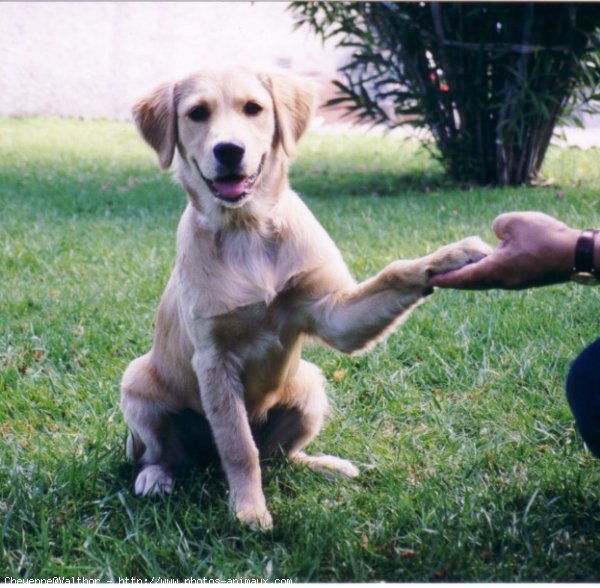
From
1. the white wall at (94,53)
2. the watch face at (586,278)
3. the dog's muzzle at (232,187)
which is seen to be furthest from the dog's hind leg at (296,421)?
the white wall at (94,53)

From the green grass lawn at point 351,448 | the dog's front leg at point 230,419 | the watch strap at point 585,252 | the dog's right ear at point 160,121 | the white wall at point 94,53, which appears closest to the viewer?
the watch strap at point 585,252

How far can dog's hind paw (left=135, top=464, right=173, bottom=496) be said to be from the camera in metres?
2.54

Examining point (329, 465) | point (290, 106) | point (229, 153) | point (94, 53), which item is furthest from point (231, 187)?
point (94, 53)

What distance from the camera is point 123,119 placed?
15.5 metres

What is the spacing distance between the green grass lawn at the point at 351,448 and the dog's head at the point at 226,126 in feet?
3.05

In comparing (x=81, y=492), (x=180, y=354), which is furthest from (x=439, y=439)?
(x=81, y=492)

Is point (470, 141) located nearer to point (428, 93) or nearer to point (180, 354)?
point (428, 93)

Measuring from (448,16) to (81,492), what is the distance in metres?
6.41

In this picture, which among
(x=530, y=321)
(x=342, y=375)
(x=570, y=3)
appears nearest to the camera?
(x=342, y=375)

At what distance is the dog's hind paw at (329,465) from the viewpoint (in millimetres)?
2643

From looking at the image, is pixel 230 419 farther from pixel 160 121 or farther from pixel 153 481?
pixel 160 121

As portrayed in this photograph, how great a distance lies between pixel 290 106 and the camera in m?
2.88

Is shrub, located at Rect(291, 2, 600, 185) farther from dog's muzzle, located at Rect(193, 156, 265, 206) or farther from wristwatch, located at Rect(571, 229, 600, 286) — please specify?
wristwatch, located at Rect(571, 229, 600, 286)

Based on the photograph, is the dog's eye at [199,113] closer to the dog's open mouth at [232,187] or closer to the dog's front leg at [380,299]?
the dog's open mouth at [232,187]
